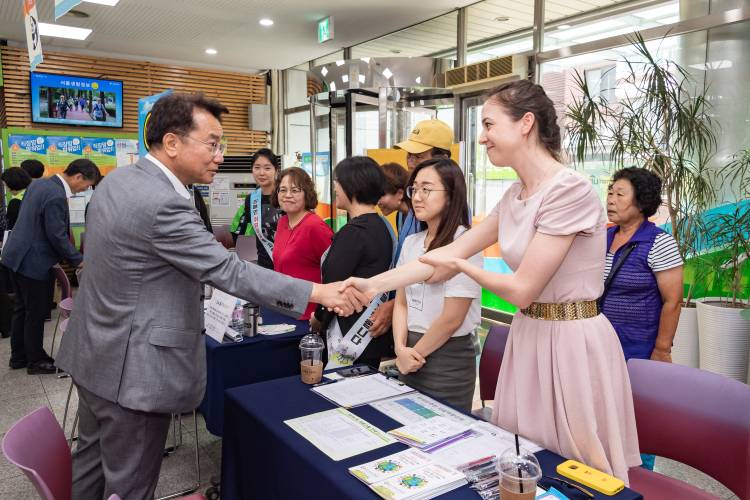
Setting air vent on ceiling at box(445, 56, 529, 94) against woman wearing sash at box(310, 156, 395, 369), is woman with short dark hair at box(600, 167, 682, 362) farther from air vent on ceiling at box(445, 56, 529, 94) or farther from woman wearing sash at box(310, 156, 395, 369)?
air vent on ceiling at box(445, 56, 529, 94)

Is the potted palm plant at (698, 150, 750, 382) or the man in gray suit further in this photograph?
the potted palm plant at (698, 150, 750, 382)

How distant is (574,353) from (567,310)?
0.12 m

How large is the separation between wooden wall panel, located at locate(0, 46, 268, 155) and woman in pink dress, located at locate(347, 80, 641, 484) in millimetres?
8857

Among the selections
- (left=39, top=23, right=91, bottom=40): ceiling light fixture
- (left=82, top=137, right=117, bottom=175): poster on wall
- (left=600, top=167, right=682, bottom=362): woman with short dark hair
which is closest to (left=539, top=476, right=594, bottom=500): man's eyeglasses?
(left=600, top=167, right=682, bottom=362): woman with short dark hair

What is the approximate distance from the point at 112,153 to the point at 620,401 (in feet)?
29.9

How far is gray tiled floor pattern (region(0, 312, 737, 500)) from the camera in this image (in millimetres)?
2887

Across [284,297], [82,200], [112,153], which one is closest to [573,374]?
[284,297]

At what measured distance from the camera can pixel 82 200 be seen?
8102 millimetres

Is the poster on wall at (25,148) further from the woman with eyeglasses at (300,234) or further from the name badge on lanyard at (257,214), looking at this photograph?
the woman with eyeglasses at (300,234)

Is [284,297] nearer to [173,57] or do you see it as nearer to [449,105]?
[449,105]

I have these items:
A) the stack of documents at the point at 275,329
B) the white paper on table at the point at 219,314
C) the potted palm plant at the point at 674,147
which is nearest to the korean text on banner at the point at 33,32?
the white paper on table at the point at 219,314

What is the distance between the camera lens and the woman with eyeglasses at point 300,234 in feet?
10.4

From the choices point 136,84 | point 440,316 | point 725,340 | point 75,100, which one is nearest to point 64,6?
point 440,316

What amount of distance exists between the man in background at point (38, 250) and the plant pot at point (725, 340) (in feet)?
15.9
